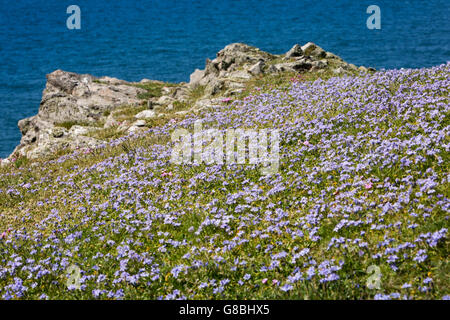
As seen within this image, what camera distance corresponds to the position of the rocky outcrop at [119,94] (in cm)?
2166

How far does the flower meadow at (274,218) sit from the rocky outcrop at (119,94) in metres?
7.54

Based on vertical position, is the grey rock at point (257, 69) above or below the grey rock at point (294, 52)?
below

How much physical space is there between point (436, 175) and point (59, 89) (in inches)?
1060

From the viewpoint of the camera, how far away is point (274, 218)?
8.77 metres

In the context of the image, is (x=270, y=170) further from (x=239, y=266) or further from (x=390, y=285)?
(x=390, y=285)

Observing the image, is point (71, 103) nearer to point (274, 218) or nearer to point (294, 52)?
point (294, 52)

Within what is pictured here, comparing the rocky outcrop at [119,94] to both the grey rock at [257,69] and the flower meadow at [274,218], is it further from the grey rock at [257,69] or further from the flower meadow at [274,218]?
the flower meadow at [274,218]

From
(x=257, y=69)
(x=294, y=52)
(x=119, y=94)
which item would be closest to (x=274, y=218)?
(x=257, y=69)

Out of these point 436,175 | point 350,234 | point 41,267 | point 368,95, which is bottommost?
point 41,267

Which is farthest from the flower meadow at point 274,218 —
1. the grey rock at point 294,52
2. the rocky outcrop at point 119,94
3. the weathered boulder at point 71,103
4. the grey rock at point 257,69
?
the grey rock at point 294,52

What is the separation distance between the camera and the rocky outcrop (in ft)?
71.1

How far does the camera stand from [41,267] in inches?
332

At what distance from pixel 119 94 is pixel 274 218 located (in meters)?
23.4
